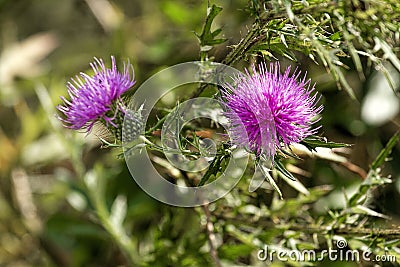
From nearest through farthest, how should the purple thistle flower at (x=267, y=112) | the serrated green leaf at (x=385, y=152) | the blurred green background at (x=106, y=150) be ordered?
the purple thistle flower at (x=267, y=112), the serrated green leaf at (x=385, y=152), the blurred green background at (x=106, y=150)

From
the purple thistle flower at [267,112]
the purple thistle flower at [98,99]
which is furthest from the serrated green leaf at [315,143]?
the purple thistle flower at [98,99]

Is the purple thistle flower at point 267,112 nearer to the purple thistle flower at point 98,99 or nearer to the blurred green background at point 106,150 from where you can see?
the purple thistle flower at point 98,99

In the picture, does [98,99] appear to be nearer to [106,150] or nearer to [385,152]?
[385,152]

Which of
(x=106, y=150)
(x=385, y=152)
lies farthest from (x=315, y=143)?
(x=106, y=150)

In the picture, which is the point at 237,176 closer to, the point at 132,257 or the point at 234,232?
the point at 234,232

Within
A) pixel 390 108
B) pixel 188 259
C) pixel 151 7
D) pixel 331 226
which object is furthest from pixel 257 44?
pixel 151 7

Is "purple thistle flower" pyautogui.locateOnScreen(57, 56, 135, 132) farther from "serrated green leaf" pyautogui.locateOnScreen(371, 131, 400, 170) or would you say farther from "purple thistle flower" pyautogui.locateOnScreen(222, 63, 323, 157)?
"serrated green leaf" pyautogui.locateOnScreen(371, 131, 400, 170)
